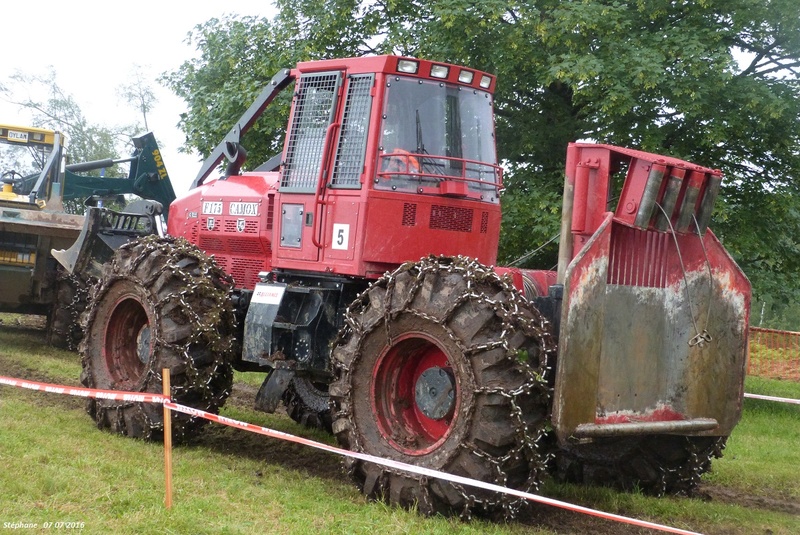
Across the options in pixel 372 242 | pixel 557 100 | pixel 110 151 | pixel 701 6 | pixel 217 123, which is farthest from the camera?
pixel 110 151

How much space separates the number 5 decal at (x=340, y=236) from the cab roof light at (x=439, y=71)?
4.46ft

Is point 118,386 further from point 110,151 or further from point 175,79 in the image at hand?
point 110,151

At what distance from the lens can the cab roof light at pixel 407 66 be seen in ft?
23.9

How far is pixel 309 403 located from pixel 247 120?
109 inches

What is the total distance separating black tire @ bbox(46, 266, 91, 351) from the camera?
1352 centimetres

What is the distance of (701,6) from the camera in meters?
14.0

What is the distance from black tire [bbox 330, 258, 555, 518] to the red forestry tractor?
0.5 inches

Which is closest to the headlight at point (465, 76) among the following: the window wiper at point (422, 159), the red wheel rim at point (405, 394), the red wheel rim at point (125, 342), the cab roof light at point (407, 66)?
the cab roof light at point (407, 66)

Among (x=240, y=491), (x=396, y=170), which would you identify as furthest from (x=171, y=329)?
(x=396, y=170)

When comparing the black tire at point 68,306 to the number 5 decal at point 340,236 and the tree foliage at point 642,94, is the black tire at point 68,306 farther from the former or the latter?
the number 5 decal at point 340,236

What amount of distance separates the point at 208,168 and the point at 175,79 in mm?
9979

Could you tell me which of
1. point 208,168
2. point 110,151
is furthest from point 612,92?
point 110,151

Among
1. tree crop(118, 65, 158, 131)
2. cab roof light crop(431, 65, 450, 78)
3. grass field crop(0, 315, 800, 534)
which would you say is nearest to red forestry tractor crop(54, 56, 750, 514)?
cab roof light crop(431, 65, 450, 78)

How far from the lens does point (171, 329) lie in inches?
311
